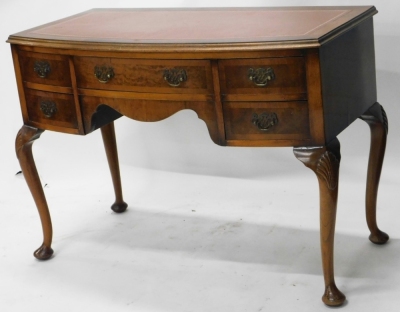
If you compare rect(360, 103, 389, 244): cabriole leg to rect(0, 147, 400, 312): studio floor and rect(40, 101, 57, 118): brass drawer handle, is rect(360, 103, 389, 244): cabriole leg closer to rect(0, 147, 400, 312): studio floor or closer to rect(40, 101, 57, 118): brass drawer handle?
rect(0, 147, 400, 312): studio floor

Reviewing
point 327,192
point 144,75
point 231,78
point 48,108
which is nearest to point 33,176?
point 48,108

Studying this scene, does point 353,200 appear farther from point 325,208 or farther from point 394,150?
point 325,208

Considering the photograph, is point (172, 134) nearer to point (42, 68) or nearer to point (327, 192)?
point (42, 68)

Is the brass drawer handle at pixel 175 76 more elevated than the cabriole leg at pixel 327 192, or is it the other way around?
the brass drawer handle at pixel 175 76

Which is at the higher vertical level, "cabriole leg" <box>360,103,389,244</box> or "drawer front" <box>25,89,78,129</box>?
"drawer front" <box>25,89,78,129</box>

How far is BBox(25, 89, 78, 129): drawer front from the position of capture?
9.70 feet

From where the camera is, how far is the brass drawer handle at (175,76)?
2.66 meters

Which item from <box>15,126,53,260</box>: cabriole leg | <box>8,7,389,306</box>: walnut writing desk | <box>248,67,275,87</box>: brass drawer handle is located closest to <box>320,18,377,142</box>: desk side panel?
<box>8,7,389,306</box>: walnut writing desk

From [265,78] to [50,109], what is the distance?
828 mm

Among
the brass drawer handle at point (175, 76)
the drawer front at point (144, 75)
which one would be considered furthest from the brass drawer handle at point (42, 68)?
the brass drawer handle at point (175, 76)

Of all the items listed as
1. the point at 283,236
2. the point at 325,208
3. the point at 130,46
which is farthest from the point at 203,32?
the point at 283,236

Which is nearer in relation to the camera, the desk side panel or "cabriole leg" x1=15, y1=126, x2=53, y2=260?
the desk side panel

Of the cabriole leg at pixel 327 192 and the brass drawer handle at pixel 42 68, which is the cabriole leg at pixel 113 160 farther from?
the cabriole leg at pixel 327 192

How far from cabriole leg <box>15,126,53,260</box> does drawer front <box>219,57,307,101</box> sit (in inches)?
33.1
